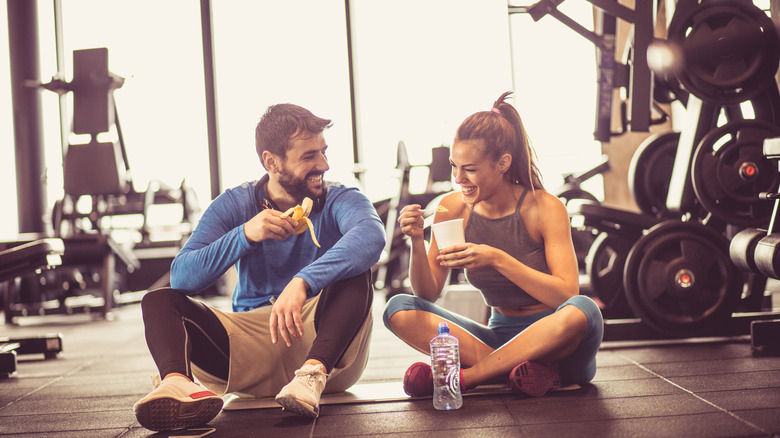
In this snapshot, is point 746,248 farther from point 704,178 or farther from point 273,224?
point 273,224

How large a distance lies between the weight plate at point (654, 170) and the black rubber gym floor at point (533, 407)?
825 mm

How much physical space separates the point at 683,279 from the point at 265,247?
174 cm

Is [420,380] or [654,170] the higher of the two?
[654,170]

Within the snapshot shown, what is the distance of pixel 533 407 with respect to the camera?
1884mm

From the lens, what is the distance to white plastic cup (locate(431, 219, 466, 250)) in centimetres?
185

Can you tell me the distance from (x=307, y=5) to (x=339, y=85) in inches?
36.7

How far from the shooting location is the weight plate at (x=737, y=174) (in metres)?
2.72

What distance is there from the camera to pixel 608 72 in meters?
3.51

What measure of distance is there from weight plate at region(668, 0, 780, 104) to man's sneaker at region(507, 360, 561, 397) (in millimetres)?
1426

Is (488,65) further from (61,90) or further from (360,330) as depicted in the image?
(360,330)

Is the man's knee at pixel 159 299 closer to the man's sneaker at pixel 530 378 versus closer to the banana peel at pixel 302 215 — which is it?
the banana peel at pixel 302 215

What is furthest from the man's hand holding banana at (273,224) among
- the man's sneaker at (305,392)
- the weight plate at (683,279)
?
the weight plate at (683,279)

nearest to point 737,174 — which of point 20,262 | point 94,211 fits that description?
point 20,262

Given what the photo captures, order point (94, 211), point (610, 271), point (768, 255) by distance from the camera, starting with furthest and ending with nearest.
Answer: point (94, 211) < point (610, 271) < point (768, 255)
